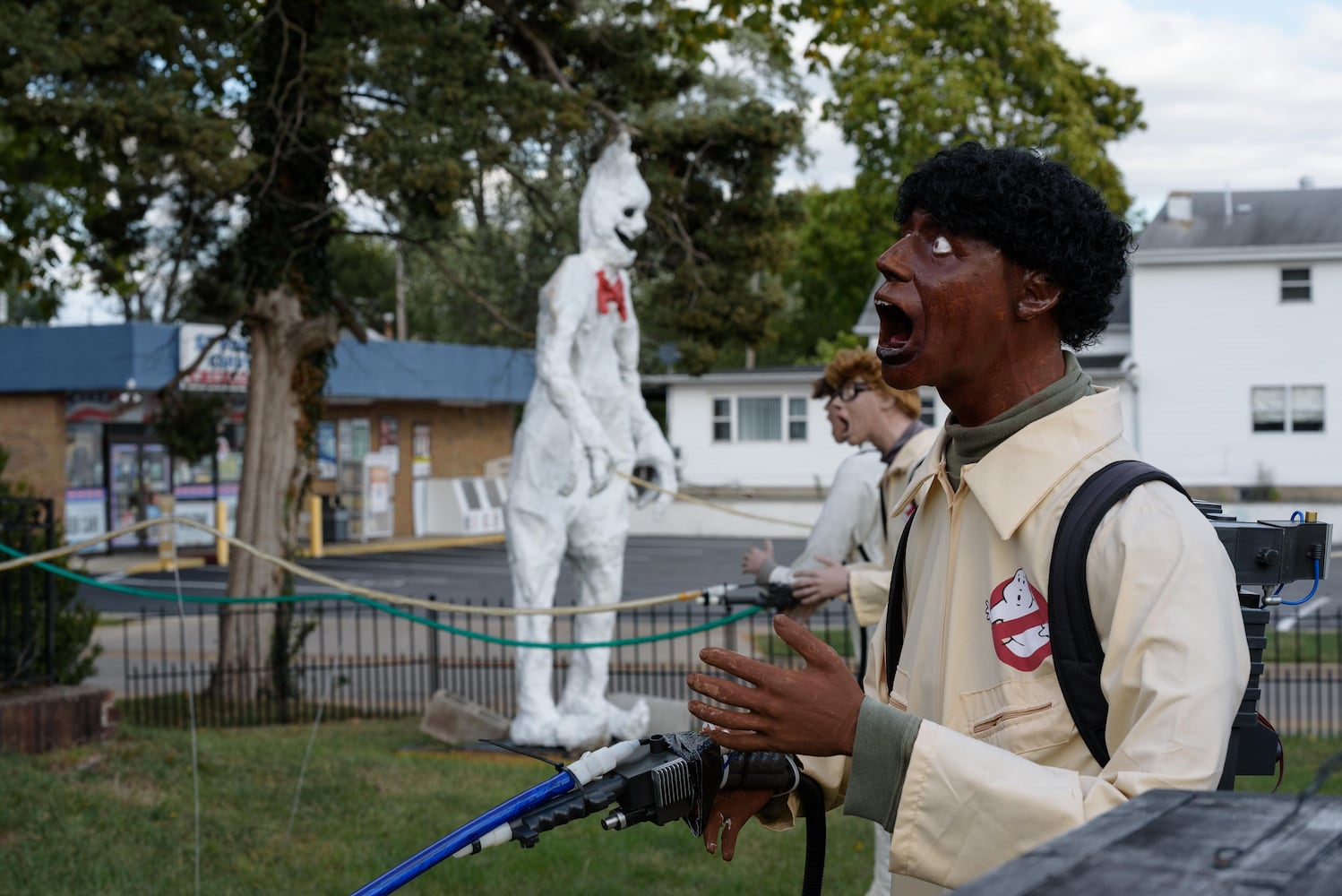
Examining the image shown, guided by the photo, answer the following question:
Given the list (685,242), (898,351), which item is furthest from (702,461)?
(898,351)

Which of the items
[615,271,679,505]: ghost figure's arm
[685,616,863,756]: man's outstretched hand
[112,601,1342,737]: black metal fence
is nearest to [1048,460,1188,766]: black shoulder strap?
[685,616,863,756]: man's outstretched hand

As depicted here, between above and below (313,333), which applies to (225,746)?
below

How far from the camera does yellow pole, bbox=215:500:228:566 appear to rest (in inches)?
1006

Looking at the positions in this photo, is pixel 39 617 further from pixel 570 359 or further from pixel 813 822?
pixel 813 822

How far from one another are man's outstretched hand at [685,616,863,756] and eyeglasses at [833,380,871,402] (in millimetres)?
3654

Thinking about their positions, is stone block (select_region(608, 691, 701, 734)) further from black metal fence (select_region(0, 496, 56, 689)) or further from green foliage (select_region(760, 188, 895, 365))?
green foliage (select_region(760, 188, 895, 365))

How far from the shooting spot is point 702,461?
36531 mm

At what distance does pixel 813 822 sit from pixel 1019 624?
61 cm

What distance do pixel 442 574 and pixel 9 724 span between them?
16.7 meters

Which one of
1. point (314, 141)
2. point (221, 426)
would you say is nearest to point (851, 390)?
point (314, 141)

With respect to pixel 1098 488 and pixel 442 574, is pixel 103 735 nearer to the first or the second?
pixel 1098 488

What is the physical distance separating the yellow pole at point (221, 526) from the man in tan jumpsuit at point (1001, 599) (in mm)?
24216

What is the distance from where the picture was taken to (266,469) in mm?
11531

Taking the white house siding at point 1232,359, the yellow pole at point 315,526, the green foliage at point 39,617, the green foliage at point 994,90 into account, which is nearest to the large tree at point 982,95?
the green foliage at point 994,90
